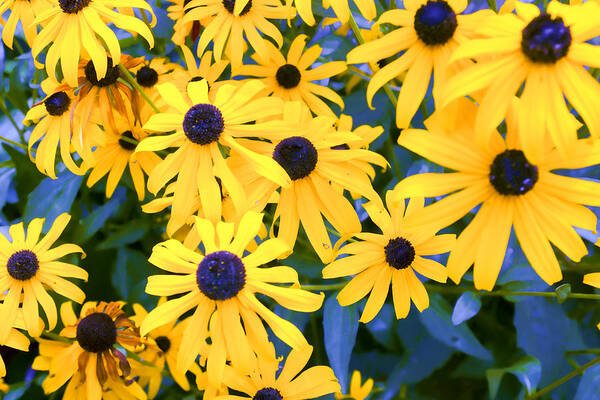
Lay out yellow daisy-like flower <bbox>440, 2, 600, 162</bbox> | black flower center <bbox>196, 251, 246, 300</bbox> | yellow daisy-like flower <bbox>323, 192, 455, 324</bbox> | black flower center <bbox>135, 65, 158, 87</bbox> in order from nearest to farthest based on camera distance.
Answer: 1. yellow daisy-like flower <bbox>440, 2, 600, 162</bbox>
2. black flower center <bbox>196, 251, 246, 300</bbox>
3. yellow daisy-like flower <bbox>323, 192, 455, 324</bbox>
4. black flower center <bbox>135, 65, 158, 87</bbox>

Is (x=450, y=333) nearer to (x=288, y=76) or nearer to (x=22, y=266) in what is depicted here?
(x=288, y=76)

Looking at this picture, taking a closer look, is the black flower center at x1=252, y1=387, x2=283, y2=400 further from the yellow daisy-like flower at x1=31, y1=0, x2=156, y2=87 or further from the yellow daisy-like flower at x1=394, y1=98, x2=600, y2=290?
the yellow daisy-like flower at x1=31, y1=0, x2=156, y2=87

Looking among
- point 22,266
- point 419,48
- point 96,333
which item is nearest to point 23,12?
point 22,266

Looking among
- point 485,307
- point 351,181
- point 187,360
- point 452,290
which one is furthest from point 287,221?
point 485,307

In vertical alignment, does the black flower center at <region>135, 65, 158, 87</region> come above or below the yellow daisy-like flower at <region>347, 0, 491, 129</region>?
below

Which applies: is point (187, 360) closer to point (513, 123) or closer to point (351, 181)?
point (351, 181)

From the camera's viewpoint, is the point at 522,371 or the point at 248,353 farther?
the point at 522,371

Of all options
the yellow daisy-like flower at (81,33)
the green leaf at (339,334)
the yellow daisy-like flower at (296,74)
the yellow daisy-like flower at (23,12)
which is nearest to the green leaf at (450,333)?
the green leaf at (339,334)

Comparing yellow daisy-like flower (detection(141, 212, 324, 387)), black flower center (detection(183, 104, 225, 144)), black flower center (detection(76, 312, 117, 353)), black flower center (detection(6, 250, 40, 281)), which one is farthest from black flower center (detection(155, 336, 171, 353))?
black flower center (detection(183, 104, 225, 144))
